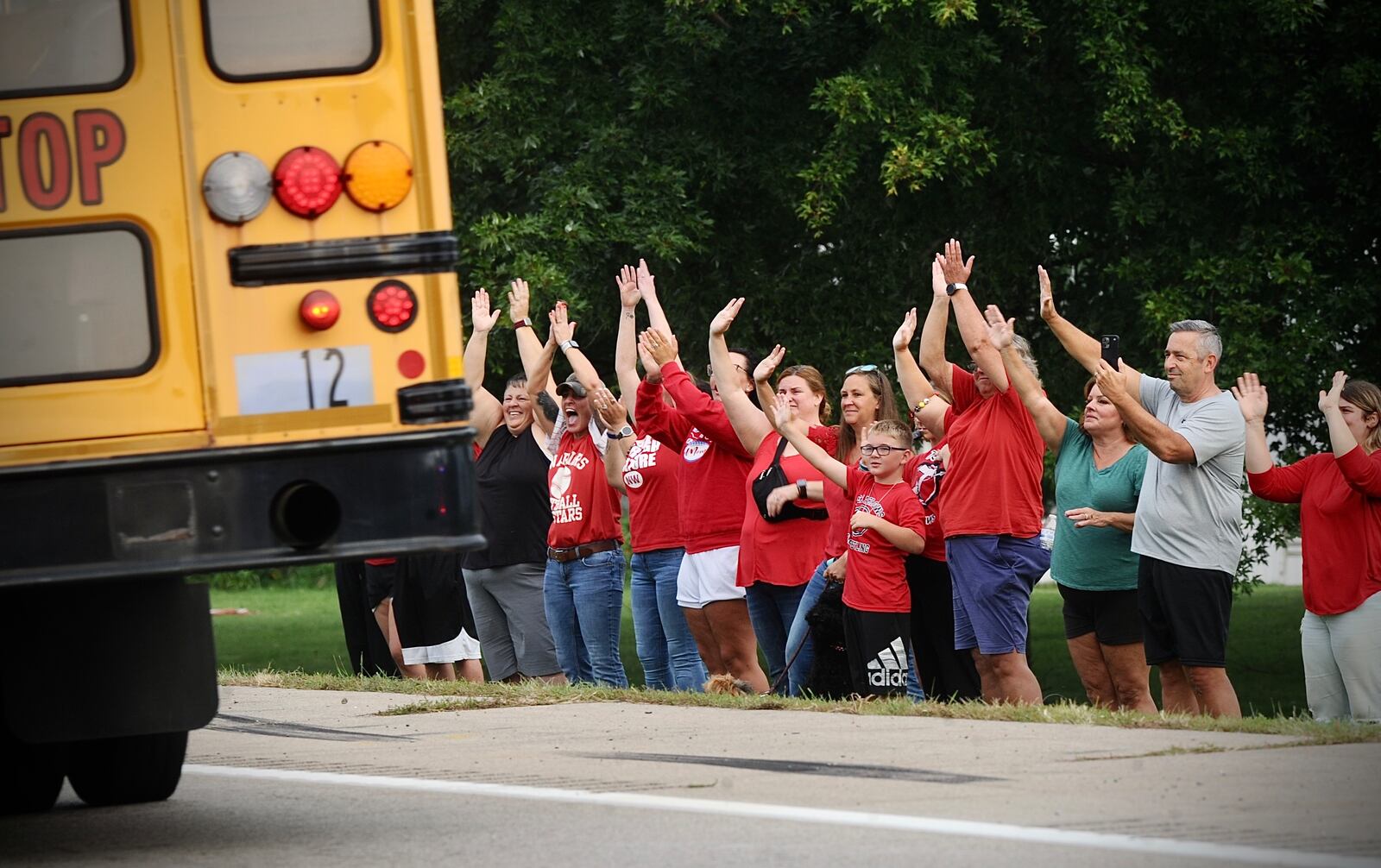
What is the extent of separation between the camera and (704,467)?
10438 mm

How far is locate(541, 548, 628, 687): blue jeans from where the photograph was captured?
10.9m

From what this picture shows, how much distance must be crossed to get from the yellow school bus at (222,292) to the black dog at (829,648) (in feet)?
13.4

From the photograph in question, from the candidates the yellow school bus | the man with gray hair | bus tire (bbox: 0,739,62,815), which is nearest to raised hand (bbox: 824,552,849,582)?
the man with gray hair

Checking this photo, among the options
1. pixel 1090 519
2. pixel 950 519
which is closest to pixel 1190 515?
pixel 1090 519

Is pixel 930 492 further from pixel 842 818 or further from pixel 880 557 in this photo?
pixel 842 818

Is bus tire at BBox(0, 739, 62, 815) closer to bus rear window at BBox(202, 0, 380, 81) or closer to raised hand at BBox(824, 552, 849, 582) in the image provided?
bus rear window at BBox(202, 0, 380, 81)

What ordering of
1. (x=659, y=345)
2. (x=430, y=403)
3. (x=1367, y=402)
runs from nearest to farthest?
(x=430, y=403) < (x=1367, y=402) < (x=659, y=345)

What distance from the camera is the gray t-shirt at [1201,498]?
851 centimetres

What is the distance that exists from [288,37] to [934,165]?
9020 mm

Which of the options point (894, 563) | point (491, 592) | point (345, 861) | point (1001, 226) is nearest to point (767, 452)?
point (894, 563)

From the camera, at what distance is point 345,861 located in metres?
5.50

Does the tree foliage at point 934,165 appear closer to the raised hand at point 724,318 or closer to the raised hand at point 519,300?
the raised hand at point 519,300

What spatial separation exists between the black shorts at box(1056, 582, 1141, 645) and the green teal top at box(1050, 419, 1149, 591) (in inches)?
1.5

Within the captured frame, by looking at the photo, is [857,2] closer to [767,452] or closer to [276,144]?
[767,452]
